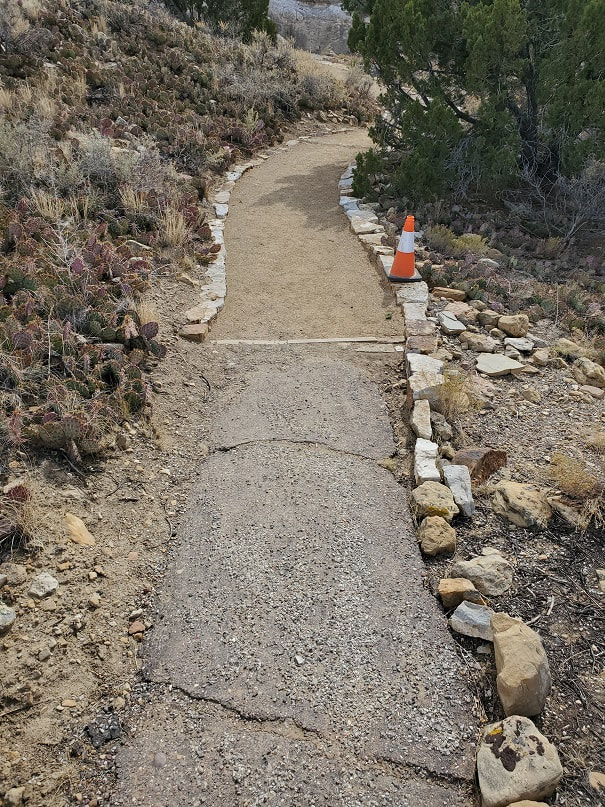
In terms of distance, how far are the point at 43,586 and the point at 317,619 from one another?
4.55 ft

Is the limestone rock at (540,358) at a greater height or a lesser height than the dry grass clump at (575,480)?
lesser

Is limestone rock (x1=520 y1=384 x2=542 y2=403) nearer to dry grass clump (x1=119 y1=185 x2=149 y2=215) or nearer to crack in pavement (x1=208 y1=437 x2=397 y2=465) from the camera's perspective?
crack in pavement (x1=208 y1=437 x2=397 y2=465)

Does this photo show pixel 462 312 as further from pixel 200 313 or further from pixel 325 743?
pixel 325 743

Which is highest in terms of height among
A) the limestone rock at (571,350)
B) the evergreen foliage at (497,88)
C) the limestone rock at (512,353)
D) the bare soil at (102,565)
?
the evergreen foliage at (497,88)

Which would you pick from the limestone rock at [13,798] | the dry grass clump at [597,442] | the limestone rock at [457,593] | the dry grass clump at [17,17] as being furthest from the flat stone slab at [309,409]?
the dry grass clump at [17,17]

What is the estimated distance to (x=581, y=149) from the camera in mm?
8188

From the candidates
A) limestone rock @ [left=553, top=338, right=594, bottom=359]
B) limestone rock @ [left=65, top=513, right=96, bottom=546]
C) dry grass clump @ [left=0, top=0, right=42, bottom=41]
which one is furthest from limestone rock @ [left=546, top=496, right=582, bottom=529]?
dry grass clump @ [left=0, top=0, right=42, bottom=41]

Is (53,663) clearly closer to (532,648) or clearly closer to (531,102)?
(532,648)

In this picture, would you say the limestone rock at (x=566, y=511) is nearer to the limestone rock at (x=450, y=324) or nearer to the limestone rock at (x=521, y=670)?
the limestone rock at (x=521, y=670)

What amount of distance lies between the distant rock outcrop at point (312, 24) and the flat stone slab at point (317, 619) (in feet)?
80.5

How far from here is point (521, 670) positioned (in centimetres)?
257

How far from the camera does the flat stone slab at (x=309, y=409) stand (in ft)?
14.5

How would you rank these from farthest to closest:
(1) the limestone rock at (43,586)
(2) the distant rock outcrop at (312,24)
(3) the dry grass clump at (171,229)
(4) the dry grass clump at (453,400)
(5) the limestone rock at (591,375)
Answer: (2) the distant rock outcrop at (312,24), (3) the dry grass clump at (171,229), (5) the limestone rock at (591,375), (4) the dry grass clump at (453,400), (1) the limestone rock at (43,586)

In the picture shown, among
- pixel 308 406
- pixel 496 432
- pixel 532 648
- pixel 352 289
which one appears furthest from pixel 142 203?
pixel 532 648
